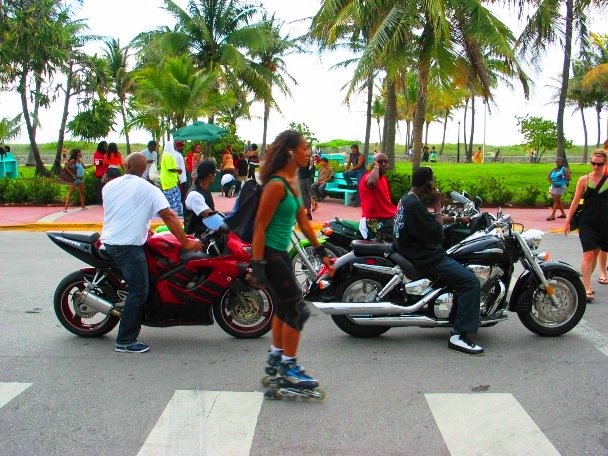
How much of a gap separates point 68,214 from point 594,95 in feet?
171

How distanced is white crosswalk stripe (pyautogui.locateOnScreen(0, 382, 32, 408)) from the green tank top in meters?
2.09

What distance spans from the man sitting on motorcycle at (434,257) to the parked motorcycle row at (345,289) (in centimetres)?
15

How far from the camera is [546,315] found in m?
6.39

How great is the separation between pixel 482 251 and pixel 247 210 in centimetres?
235

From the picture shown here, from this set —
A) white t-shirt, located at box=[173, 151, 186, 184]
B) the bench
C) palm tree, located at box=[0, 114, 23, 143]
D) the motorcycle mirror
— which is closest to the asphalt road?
the motorcycle mirror

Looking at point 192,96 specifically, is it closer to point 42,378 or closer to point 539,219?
point 539,219

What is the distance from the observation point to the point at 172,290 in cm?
605

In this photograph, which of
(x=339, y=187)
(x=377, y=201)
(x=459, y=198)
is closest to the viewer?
(x=459, y=198)

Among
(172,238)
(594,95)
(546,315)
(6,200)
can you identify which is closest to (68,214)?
(6,200)

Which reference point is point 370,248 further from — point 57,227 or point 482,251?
point 57,227

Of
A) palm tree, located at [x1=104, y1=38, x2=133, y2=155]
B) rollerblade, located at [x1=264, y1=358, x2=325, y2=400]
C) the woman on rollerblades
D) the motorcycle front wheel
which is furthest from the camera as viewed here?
palm tree, located at [x1=104, y1=38, x2=133, y2=155]

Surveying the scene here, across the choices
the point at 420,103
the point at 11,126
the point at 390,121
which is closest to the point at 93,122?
the point at 11,126

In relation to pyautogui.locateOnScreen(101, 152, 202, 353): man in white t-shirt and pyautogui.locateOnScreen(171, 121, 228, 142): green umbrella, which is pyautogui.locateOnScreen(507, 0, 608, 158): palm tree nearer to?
pyautogui.locateOnScreen(171, 121, 228, 142): green umbrella

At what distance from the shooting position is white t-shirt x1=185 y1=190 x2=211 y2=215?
6.99m
